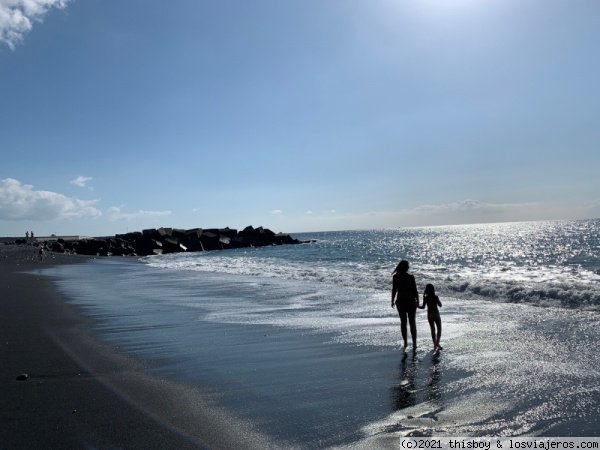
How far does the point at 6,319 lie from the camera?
1152 centimetres

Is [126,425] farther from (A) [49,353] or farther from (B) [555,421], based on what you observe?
(B) [555,421]

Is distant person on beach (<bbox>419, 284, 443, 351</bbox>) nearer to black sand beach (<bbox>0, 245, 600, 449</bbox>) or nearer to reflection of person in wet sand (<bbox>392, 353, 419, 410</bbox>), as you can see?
black sand beach (<bbox>0, 245, 600, 449</bbox>)

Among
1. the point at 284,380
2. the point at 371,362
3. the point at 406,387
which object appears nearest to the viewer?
the point at 406,387

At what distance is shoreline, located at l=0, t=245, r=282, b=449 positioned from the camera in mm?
4539

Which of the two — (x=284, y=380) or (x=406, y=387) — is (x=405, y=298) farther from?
(x=284, y=380)

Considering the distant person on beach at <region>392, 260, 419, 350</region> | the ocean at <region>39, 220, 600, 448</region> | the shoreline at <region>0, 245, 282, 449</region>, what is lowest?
the ocean at <region>39, 220, 600, 448</region>

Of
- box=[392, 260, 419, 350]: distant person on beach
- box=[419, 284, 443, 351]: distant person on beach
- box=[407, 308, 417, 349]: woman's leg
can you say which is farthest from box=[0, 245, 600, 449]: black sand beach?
box=[392, 260, 419, 350]: distant person on beach

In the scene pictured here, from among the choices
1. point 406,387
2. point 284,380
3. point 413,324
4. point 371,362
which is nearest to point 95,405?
point 284,380

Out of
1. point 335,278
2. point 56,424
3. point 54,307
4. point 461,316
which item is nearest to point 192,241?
point 335,278

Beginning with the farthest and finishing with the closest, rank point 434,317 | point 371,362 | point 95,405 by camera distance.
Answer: point 434,317, point 371,362, point 95,405

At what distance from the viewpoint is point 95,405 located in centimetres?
552

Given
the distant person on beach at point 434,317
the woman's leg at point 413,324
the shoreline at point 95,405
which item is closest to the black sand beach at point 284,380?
the shoreline at point 95,405

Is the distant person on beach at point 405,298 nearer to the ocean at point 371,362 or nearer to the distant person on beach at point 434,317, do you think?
the distant person on beach at point 434,317

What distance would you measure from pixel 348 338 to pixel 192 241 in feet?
229
